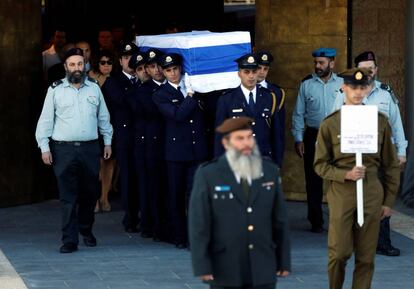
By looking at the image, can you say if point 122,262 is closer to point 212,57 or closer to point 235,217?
point 212,57

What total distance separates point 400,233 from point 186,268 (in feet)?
9.25

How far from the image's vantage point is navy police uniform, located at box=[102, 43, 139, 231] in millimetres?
13578

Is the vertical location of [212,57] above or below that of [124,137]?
above

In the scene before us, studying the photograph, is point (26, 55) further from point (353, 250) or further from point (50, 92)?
point (353, 250)

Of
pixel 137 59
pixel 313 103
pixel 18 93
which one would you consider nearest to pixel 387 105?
pixel 313 103

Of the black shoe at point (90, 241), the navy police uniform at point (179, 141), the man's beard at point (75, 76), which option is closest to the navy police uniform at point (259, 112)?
the navy police uniform at point (179, 141)

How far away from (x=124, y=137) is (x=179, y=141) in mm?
1412

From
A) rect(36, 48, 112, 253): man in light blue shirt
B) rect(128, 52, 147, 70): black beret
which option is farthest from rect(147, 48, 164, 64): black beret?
rect(36, 48, 112, 253): man in light blue shirt

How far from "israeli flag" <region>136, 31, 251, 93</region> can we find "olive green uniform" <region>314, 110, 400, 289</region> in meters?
2.61

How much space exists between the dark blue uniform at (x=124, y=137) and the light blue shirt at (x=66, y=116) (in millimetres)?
1143

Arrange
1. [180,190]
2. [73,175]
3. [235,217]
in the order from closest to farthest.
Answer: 1. [235,217]
2. [73,175]
3. [180,190]

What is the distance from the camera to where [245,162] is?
7.95 meters

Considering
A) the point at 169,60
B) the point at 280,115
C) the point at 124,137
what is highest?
the point at 169,60

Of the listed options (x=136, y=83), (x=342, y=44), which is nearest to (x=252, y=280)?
(x=136, y=83)
